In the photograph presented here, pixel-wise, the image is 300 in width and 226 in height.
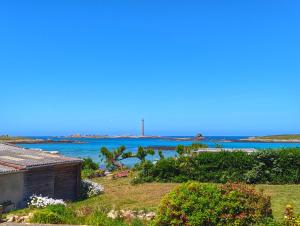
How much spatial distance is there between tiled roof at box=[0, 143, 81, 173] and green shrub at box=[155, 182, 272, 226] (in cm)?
996

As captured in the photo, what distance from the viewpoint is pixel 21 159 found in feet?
67.9

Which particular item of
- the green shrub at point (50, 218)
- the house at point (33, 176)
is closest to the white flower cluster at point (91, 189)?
the house at point (33, 176)

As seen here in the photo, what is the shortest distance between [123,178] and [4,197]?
14176 millimetres

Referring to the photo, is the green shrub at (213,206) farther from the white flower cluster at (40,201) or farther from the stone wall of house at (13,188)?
the stone wall of house at (13,188)

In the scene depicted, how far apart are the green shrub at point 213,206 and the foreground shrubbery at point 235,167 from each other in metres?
15.3

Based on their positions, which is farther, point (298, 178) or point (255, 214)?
point (298, 178)

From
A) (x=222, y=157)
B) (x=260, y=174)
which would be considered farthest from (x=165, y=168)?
(x=260, y=174)

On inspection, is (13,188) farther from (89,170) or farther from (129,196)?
(89,170)

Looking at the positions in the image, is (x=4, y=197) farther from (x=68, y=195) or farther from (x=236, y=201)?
(x=236, y=201)

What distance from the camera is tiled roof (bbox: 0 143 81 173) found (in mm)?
19125

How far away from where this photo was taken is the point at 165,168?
27.5m

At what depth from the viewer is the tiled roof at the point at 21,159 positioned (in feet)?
62.7

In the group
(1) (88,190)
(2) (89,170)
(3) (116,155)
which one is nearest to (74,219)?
(1) (88,190)

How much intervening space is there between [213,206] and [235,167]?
53.7 ft
